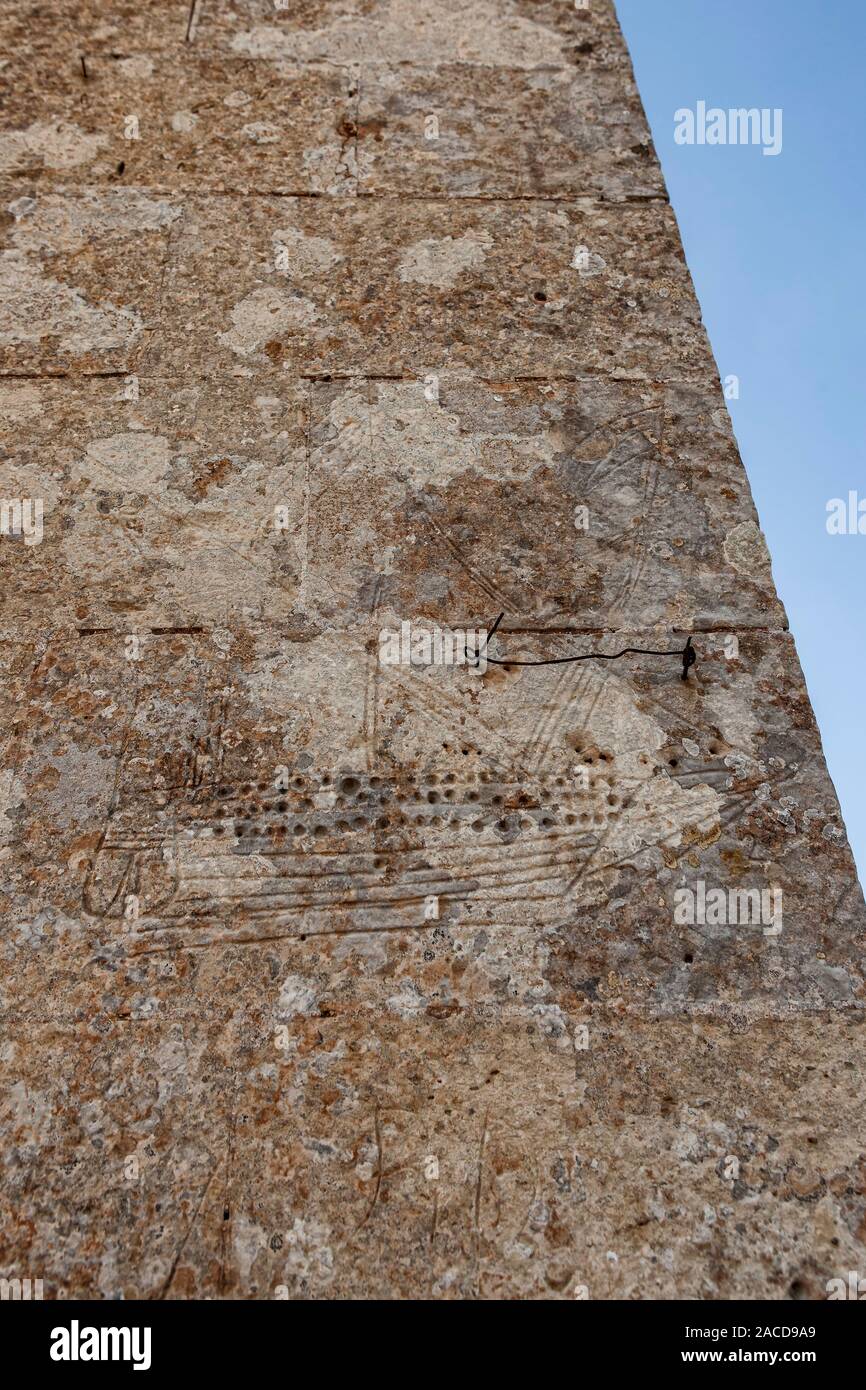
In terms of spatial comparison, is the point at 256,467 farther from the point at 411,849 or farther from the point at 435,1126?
the point at 435,1126

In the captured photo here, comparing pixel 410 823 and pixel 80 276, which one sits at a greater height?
pixel 80 276

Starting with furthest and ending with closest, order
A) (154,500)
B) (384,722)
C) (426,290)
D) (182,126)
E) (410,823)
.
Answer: (182,126)
(426,290)
(154,500)
(384,722)
(410,823)

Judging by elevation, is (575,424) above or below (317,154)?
below

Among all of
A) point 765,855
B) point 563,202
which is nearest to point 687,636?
point 765,855

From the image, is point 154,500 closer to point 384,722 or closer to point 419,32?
point 384,722

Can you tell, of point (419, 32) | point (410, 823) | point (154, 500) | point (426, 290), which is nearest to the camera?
point (410, 823)

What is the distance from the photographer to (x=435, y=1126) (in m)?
1.73

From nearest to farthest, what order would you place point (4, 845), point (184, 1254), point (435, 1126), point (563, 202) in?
point (184, 1254) → point (435, 1126) → point (4, 845) → point (563, 202)

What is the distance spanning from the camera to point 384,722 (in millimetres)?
2117

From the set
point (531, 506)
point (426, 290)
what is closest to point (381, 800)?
point (531, 506)

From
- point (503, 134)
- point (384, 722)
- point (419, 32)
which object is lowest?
point (384, 722)

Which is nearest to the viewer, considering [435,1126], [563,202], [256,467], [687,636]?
[435,1126]

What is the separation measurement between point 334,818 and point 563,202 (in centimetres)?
207

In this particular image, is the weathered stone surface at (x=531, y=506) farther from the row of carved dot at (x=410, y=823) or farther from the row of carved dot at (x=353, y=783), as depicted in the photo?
the row of carved dot at (x=410, y=823)
